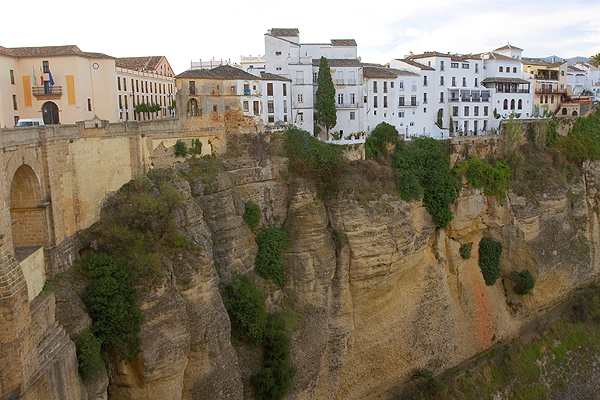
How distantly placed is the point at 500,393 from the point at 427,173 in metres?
10.7

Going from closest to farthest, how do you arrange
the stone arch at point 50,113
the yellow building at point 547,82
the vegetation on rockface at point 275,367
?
the vegetation on rockface at point 275,367 < the stone arch at point 50,113 < the yellow building at point 547,82

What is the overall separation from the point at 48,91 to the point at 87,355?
1218cm

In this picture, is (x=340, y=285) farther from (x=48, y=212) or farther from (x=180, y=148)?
(x=48, y=212)

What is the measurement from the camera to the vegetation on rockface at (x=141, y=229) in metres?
16.2

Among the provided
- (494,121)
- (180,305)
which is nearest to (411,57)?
(494,121)

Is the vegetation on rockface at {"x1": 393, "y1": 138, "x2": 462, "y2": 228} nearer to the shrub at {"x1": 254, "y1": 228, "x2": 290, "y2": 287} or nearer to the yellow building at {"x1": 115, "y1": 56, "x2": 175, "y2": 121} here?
the shrub at {"x1": 254, "y1": 228, "x2": 290, "y2": 287}

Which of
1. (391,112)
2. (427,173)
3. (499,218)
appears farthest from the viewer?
(391,112)

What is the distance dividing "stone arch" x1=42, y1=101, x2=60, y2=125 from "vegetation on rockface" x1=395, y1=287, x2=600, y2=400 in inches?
729

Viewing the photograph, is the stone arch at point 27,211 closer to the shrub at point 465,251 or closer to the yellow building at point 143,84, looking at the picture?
the yellow building at point 143,84

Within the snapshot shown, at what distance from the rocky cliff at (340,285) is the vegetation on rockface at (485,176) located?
46 centimetres

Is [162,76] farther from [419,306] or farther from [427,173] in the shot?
[419,306]

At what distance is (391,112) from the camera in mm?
31625

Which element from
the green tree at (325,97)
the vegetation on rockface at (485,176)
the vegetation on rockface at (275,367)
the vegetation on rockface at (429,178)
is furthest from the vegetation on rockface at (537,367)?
the green tree at (325,97)

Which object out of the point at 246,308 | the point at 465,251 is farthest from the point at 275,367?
the point at 465,251
